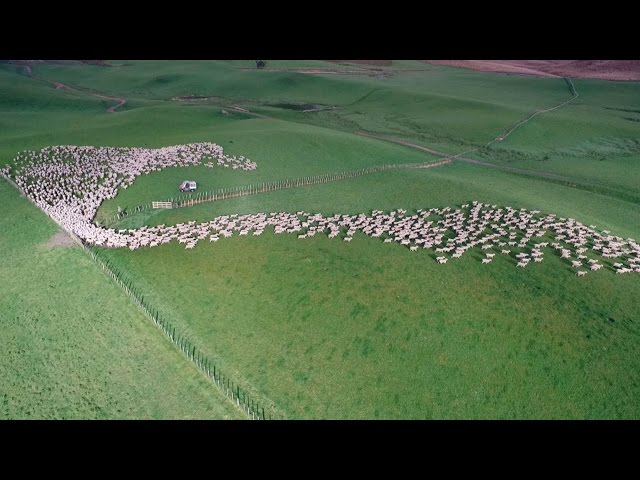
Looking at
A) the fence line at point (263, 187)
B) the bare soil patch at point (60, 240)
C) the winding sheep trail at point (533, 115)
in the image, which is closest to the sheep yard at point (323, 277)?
the fence line at point (263, 187)

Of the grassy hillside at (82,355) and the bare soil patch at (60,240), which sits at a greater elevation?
the bare soil patch at (60,240)

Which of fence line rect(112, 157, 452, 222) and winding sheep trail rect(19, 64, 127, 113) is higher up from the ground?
winding sheep trail rect(19, 64, 127, 113)

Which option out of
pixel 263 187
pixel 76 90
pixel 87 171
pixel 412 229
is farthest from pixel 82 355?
pixel 76 90

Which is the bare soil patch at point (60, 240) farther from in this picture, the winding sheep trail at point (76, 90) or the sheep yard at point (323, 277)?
the winding sheep trail at point (76, 90)

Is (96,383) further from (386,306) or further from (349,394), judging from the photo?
(386,306)

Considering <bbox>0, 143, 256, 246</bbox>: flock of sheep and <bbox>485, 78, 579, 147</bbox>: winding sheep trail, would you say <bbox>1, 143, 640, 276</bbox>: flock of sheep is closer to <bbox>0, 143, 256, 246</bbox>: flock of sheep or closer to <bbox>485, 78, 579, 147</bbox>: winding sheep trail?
<bbox>0, 143, 256, 246</bbox>: flock of sheep

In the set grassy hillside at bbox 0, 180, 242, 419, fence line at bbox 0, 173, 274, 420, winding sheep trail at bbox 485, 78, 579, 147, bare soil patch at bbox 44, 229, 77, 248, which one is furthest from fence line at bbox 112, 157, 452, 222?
winding sheep trail at bbox 485, 78, 579, 147
